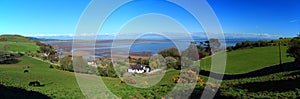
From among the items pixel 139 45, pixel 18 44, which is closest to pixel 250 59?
pixel 139 45

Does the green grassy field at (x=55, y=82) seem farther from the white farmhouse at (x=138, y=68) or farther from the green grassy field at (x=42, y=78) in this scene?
the white farmhouse at (x=138, y=68)

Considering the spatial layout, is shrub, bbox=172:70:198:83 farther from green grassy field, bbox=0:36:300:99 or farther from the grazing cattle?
the grazing cattle

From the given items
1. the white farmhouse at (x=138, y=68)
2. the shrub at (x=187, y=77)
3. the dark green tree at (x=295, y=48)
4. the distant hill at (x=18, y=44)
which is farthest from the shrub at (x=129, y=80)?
the distant hill at (x=18, y=44)

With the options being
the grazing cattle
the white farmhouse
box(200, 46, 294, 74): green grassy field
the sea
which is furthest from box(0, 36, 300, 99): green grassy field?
the sea

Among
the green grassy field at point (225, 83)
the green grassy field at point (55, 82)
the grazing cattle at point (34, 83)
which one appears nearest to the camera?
the green grassy field at point (225, 83)

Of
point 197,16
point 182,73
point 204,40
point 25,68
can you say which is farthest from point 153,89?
point 25,68

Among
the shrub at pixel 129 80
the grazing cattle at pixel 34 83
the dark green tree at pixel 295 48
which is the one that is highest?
the dark green tree at pixel 295 48
